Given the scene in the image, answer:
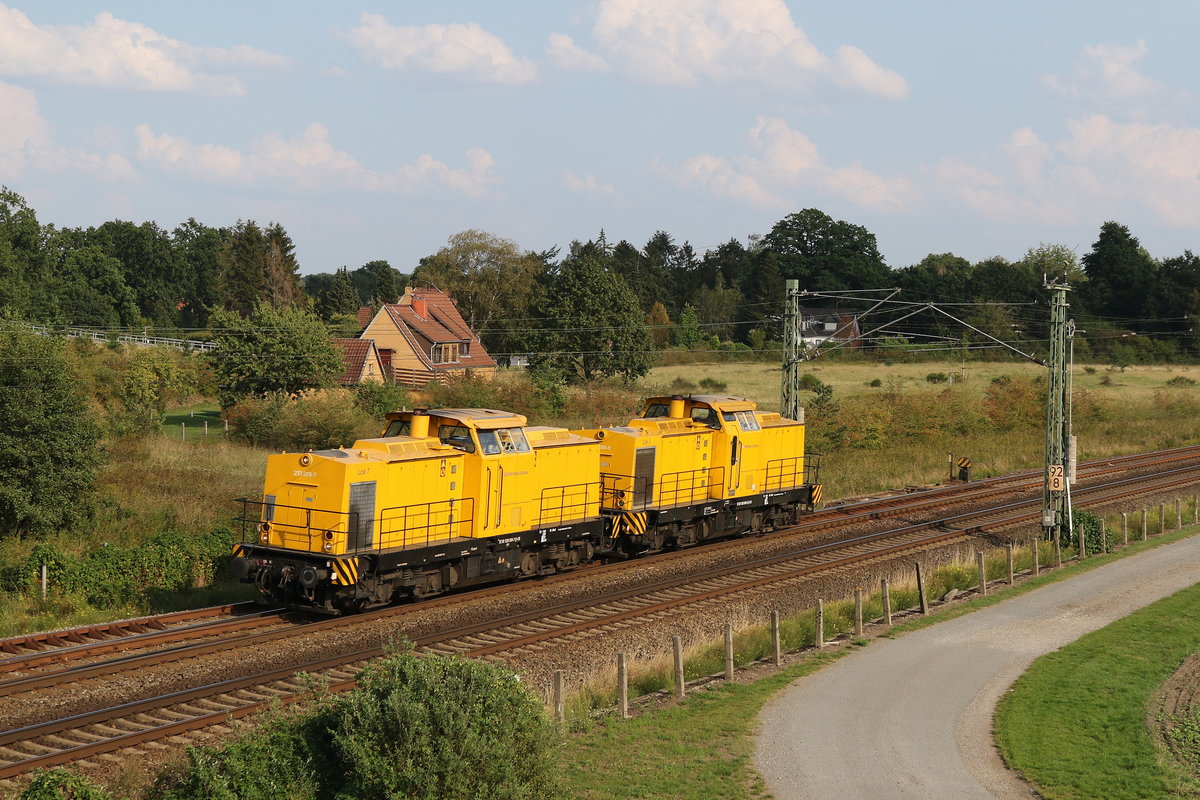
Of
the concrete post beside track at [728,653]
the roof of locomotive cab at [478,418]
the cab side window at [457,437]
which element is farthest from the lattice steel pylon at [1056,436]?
the cab side window at [457,437]

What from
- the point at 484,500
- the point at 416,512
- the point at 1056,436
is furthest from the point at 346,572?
the point at 1056,436

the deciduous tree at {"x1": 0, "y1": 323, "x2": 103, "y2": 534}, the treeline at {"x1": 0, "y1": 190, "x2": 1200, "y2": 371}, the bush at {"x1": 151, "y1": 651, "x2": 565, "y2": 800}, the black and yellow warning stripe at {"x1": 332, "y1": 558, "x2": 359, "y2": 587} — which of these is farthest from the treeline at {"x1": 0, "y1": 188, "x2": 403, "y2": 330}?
the bush at {"x1": 151, "y1": 651, "x2": 565, "y2": 800}

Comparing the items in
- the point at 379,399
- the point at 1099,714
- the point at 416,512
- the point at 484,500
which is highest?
the point at 379,399

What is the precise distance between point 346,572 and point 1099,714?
12195 millimetres

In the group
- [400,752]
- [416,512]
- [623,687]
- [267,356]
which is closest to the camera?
[400,752]

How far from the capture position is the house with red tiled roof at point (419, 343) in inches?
2645

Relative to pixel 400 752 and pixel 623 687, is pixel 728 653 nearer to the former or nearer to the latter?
pixel 623 687

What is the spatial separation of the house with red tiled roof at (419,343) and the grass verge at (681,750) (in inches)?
1902

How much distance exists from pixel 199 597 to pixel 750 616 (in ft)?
36.6

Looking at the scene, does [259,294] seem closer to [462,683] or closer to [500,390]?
[500,390]

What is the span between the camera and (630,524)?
1017 inches

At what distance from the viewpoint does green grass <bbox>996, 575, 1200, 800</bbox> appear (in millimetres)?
12945

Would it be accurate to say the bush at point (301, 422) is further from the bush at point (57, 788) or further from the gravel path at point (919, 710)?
the bush at point (57, 788)

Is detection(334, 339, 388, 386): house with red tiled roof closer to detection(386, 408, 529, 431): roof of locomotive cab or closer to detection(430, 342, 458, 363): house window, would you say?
detection(430, 342, 458, 363): house window
